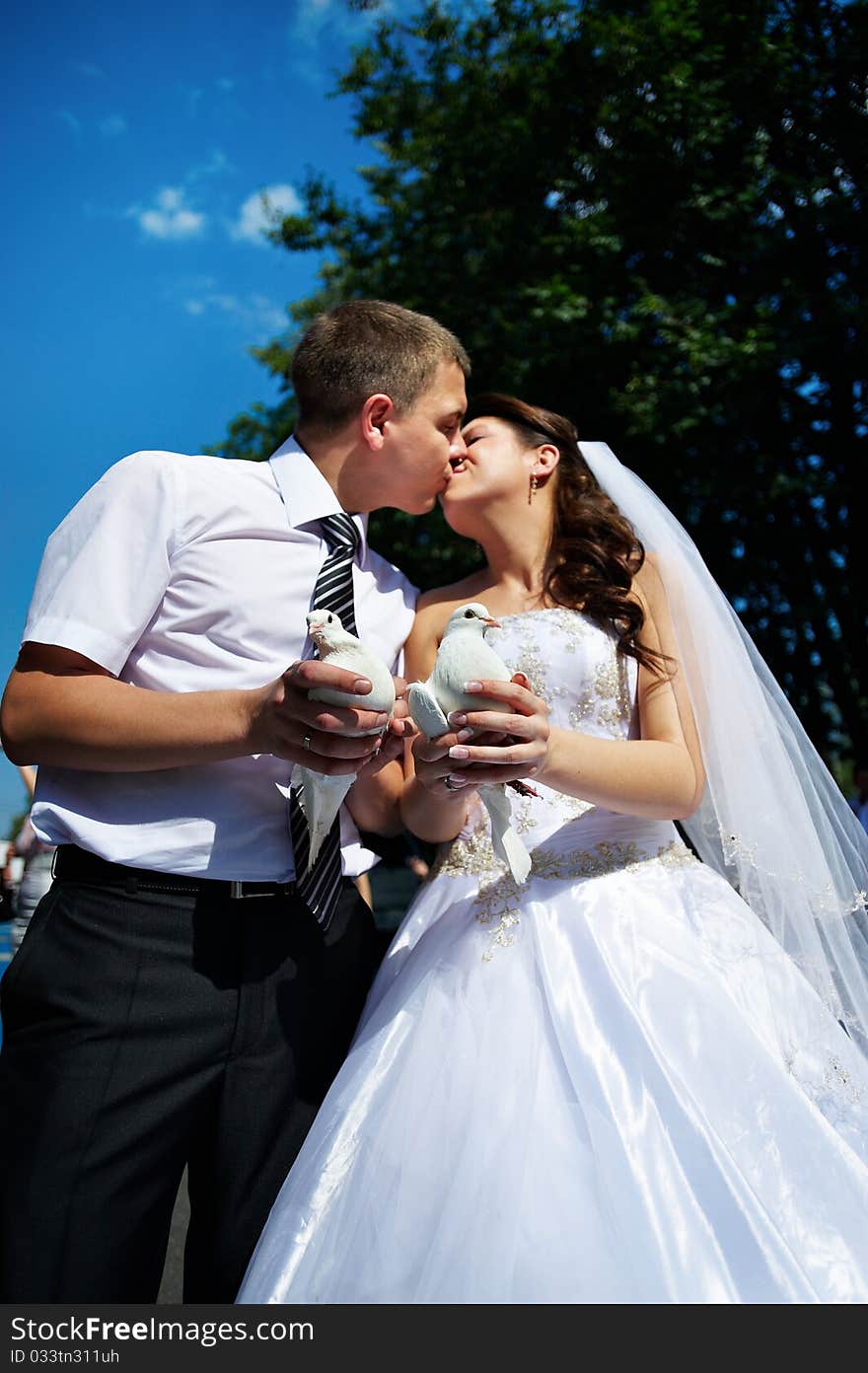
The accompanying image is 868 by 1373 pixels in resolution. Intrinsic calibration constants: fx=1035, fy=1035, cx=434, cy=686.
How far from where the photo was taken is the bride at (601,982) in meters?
1.85

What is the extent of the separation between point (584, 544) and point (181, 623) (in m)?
1.27

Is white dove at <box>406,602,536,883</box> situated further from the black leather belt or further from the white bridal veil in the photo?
the white bridal veil

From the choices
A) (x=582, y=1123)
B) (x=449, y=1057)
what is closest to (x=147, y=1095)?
(x=449, y=1057)

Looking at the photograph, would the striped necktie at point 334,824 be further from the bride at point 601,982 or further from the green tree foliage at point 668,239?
the green tree foliage at point 668,239

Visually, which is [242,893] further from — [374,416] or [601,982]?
[374,416]

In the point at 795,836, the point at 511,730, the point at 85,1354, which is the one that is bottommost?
the point at 85,1354

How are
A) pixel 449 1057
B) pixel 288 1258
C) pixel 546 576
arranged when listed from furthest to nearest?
pixel 546 576 < pixel 449 1057 < pixel 288 1258

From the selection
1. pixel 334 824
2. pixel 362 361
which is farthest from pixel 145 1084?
pixel 362 361

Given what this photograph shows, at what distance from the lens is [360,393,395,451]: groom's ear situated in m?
2.68

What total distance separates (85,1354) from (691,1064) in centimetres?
126

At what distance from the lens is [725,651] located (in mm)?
2875

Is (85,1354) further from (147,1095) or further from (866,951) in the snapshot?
(866,951)

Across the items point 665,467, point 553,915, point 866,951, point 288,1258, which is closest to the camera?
point 288,1258

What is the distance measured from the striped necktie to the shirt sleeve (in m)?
0.36
